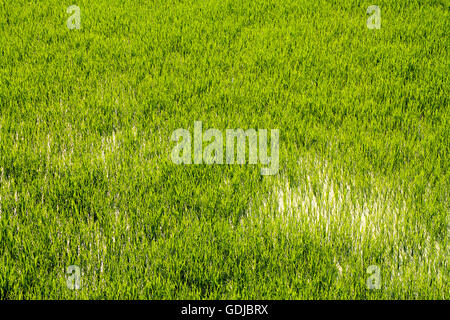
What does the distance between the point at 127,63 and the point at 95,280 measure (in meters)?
2.45

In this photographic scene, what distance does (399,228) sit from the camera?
194cm

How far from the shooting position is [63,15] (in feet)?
15.0

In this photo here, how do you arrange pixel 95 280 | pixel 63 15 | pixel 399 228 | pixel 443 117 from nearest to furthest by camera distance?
pixel 95 280
pixel 399 228
pixel 443 117
pixel 63 15

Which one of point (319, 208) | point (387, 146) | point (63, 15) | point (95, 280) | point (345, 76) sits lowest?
point (95, 280)

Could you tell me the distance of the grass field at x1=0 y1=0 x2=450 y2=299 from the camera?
169cm

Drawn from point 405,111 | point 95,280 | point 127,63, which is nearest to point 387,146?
point 405,111

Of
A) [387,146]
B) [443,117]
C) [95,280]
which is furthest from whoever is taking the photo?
[443,117]

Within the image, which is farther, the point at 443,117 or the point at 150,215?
the point at 443,117

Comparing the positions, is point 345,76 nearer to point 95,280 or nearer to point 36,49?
point 95,280

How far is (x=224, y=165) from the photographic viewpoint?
2350 mm

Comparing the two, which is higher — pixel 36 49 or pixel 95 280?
pixel 36 49

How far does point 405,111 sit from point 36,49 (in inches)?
137

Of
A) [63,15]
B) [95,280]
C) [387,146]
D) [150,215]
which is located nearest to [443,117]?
[387,146]

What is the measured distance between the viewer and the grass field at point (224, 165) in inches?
66.7
